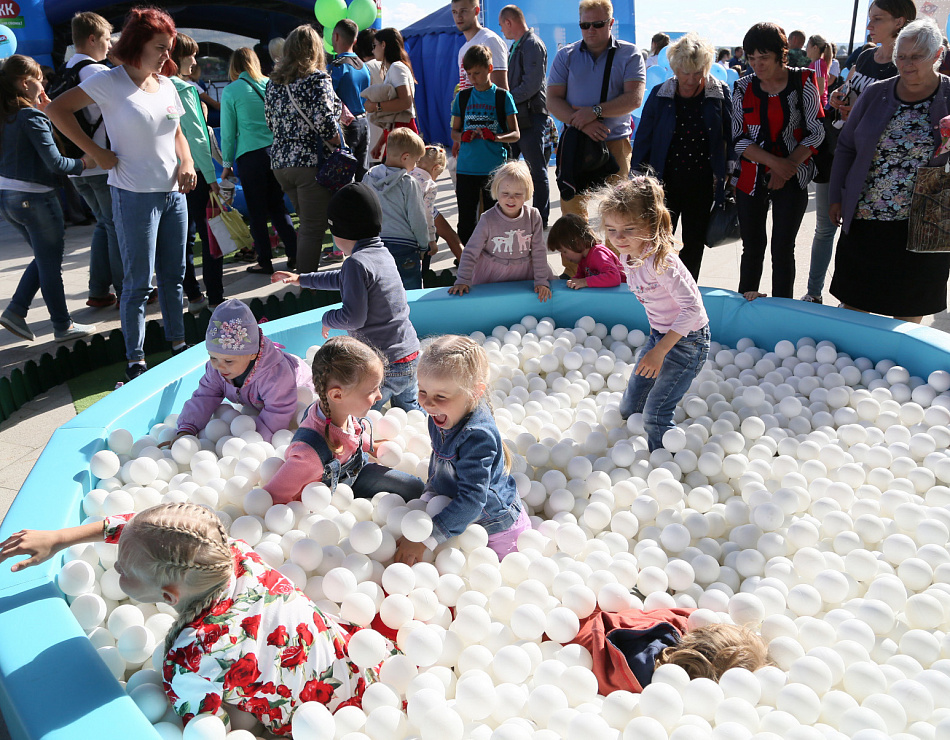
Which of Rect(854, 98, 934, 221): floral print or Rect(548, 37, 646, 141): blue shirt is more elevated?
Rect(548, 37, 646, 141): blue shirt

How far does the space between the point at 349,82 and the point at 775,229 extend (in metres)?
3.66

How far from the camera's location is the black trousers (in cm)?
409

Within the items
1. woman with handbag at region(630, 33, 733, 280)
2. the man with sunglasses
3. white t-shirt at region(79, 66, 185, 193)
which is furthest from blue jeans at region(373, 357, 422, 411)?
the man with sunglasses

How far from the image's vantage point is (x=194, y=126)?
506 centimetres

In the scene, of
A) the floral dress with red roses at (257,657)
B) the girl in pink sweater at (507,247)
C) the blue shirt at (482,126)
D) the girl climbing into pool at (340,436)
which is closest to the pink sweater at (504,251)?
the girl in pink sweater at (507,247)

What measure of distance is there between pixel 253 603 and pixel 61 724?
441 mm

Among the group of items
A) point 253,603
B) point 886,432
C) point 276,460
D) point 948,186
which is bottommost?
point 886,432

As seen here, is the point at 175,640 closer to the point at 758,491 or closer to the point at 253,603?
the point at 253,603

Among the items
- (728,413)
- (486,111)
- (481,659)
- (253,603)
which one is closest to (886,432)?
(728,413)

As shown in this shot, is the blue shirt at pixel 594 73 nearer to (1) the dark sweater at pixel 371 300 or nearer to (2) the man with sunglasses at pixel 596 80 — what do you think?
(2) the man with sunglasses at pixel 596 80

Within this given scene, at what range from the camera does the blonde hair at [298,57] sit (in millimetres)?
4916

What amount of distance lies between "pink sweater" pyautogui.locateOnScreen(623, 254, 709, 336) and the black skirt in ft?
4.19

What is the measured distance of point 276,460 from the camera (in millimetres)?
2635

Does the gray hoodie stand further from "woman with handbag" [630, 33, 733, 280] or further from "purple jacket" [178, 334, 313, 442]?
"purple jacket" [178, 334, 313, 442]
